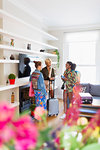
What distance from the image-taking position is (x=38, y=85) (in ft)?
11.0

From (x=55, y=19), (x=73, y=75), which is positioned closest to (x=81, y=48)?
(x=55, y=19)

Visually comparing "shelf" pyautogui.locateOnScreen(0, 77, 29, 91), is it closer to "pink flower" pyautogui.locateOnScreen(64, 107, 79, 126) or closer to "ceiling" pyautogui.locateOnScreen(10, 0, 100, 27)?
"ceiling" pyautogui.locateOnScreen(10, 0, 100, 27)

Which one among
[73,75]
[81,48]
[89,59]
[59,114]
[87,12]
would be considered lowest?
[59,114]

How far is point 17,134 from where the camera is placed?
0.38m

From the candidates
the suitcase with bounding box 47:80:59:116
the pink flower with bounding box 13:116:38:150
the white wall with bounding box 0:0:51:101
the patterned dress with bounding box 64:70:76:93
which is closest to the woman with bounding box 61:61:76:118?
the patterned dress with bounding box 64:70:76:93

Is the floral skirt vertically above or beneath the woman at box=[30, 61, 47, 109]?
beneath

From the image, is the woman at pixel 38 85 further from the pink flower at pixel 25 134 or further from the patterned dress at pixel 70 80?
the pink flower at pixel 25 134

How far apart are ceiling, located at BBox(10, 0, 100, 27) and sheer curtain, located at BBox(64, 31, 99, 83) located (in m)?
0.51

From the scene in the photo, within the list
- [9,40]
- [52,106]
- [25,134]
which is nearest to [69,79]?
[52,106]

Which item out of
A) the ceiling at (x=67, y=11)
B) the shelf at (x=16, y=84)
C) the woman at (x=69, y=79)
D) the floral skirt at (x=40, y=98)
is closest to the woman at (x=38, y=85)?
the floral skirt at (x=40, y=98)

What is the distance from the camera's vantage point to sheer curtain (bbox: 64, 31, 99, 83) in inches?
225

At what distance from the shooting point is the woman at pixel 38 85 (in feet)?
10.9

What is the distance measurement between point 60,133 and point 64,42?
226 inches

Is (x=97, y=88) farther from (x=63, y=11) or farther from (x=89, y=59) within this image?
(x=63, y=11)
